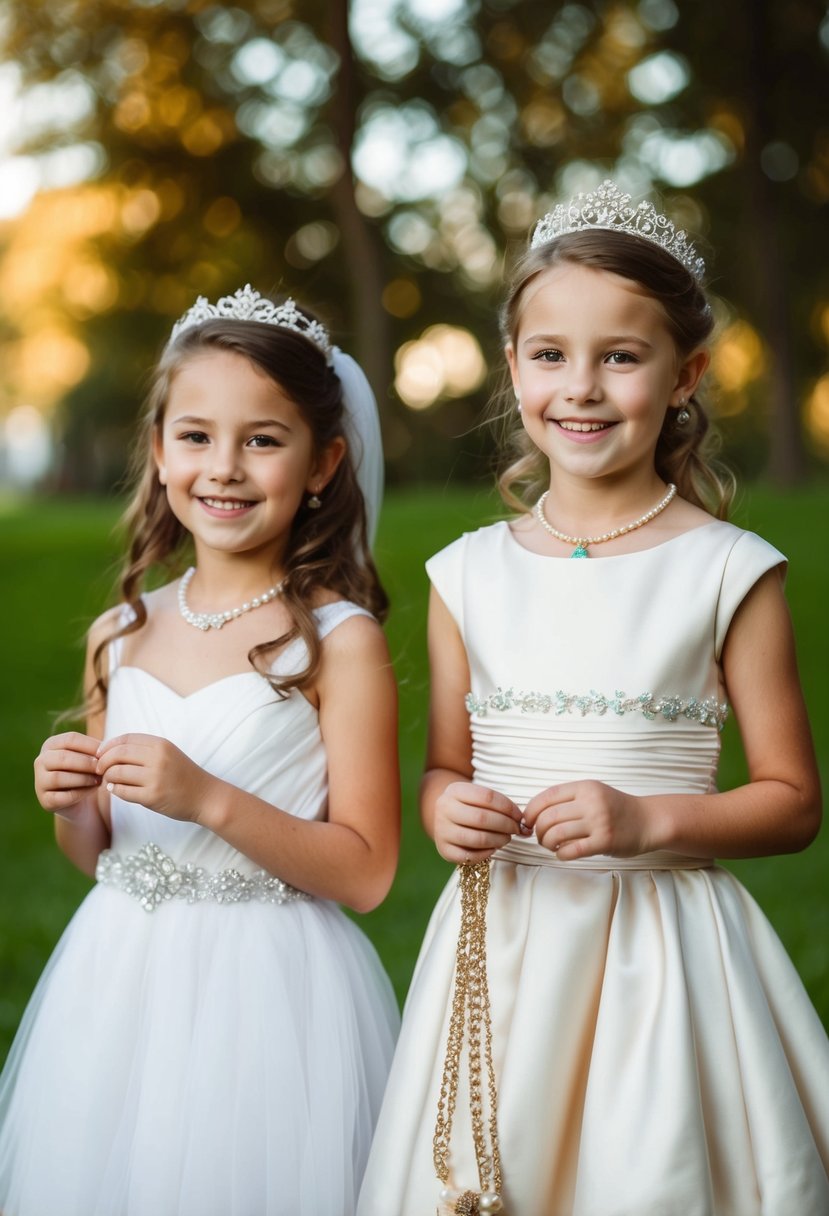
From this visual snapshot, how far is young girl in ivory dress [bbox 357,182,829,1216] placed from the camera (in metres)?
2.43

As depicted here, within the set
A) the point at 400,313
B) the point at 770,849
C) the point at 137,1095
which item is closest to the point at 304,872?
the point at 137,1095

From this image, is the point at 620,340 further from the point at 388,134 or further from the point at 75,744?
the point at 388,134

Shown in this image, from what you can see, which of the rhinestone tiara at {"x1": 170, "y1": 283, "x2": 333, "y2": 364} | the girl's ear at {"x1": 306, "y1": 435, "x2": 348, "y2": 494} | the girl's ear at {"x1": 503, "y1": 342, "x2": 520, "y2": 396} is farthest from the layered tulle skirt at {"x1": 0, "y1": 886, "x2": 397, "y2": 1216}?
the rhinestone tiara at {"x1": 170, "y1": 283, "x2": 333, "y2": 364}

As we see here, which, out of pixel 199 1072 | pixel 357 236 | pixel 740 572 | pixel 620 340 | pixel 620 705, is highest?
pixel 357 236

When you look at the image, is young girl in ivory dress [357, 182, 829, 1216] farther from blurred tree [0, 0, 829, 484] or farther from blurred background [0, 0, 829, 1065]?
blurred tree [0, 0, 829, 484]

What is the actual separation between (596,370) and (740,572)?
1.56ft

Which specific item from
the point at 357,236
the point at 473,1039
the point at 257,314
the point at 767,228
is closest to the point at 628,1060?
the point at 473,1039

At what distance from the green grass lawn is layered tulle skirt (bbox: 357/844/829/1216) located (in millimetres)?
938

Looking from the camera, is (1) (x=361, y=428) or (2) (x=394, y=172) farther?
(2) (x=394, y=172)

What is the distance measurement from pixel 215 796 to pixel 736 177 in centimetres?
2054

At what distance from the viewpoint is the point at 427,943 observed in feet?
9.17

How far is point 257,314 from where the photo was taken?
10.8 ft

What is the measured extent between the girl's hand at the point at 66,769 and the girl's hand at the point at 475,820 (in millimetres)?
784

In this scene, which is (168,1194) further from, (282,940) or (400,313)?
(400,313)
